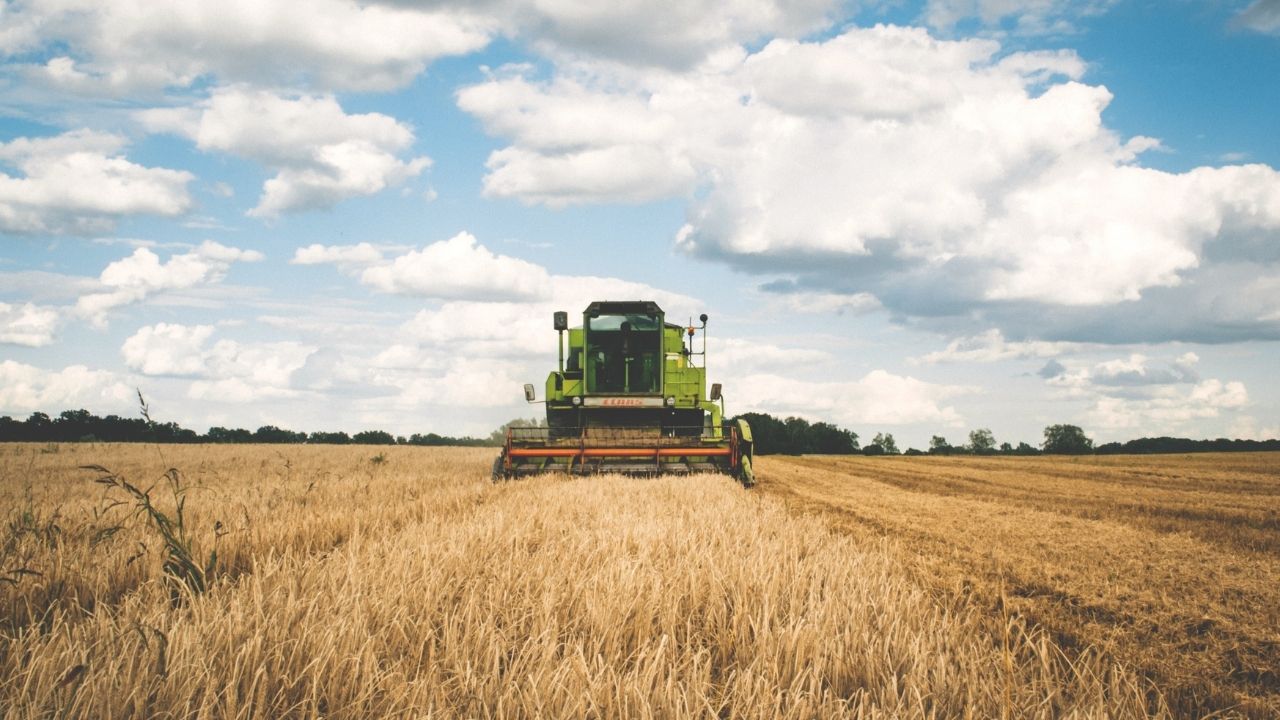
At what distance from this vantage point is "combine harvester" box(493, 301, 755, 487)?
1273 cm

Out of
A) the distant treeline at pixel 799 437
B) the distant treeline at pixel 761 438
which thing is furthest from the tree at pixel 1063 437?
the distant treeline at pixel 799 437

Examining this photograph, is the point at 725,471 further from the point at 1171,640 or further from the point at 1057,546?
the point at 1171,640

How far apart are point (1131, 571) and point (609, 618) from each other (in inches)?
195

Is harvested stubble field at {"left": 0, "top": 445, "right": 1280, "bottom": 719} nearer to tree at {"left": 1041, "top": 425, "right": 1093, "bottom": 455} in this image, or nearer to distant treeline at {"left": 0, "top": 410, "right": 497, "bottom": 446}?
distant treeline at {"left": 0, "top": 410, "right": 497, "bottom": 446}

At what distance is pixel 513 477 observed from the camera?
11.9m

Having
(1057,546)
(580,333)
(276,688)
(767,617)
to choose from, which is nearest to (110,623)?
(276,688)

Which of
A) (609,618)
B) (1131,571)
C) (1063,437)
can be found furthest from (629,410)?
(1063,437)

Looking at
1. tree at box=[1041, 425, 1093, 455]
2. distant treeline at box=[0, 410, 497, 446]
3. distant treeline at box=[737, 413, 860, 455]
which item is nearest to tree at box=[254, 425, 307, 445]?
distant treeline at box=[0, 410, 497, 446]

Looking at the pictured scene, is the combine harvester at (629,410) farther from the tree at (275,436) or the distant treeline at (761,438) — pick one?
the tree at (275,436)

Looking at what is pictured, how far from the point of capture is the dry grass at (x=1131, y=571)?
144 inches

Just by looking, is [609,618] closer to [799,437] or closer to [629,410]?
[629,410]

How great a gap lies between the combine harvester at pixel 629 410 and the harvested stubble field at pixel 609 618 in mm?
5219

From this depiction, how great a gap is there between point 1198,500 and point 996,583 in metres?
11.2

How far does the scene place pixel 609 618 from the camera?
10.1ft
